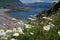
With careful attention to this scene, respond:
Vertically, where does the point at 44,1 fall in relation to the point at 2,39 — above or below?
below

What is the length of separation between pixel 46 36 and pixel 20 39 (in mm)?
456

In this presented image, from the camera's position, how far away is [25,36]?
4.20m

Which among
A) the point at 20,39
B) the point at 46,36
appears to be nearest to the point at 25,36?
the point at 20,39

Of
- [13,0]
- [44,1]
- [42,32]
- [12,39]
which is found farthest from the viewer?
[13,0]

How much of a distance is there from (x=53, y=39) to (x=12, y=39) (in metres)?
0.69

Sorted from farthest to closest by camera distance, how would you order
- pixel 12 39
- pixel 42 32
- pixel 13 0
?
Result: pixel 13 0, pixel 42 32, pixel 12 39

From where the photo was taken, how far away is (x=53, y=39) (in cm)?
405

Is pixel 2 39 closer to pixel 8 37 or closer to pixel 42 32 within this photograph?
pixel 8 37

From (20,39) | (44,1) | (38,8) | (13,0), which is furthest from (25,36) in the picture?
(13,0)

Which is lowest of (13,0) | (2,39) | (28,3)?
(13,0)

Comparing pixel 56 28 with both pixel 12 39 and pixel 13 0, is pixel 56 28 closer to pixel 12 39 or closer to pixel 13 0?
pixel 12 39

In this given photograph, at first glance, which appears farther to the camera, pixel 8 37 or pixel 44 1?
pixel 44 1

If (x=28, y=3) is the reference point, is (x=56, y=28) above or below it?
above

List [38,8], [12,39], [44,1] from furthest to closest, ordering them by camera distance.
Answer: [38,8] < [44,1] < [12,39]
